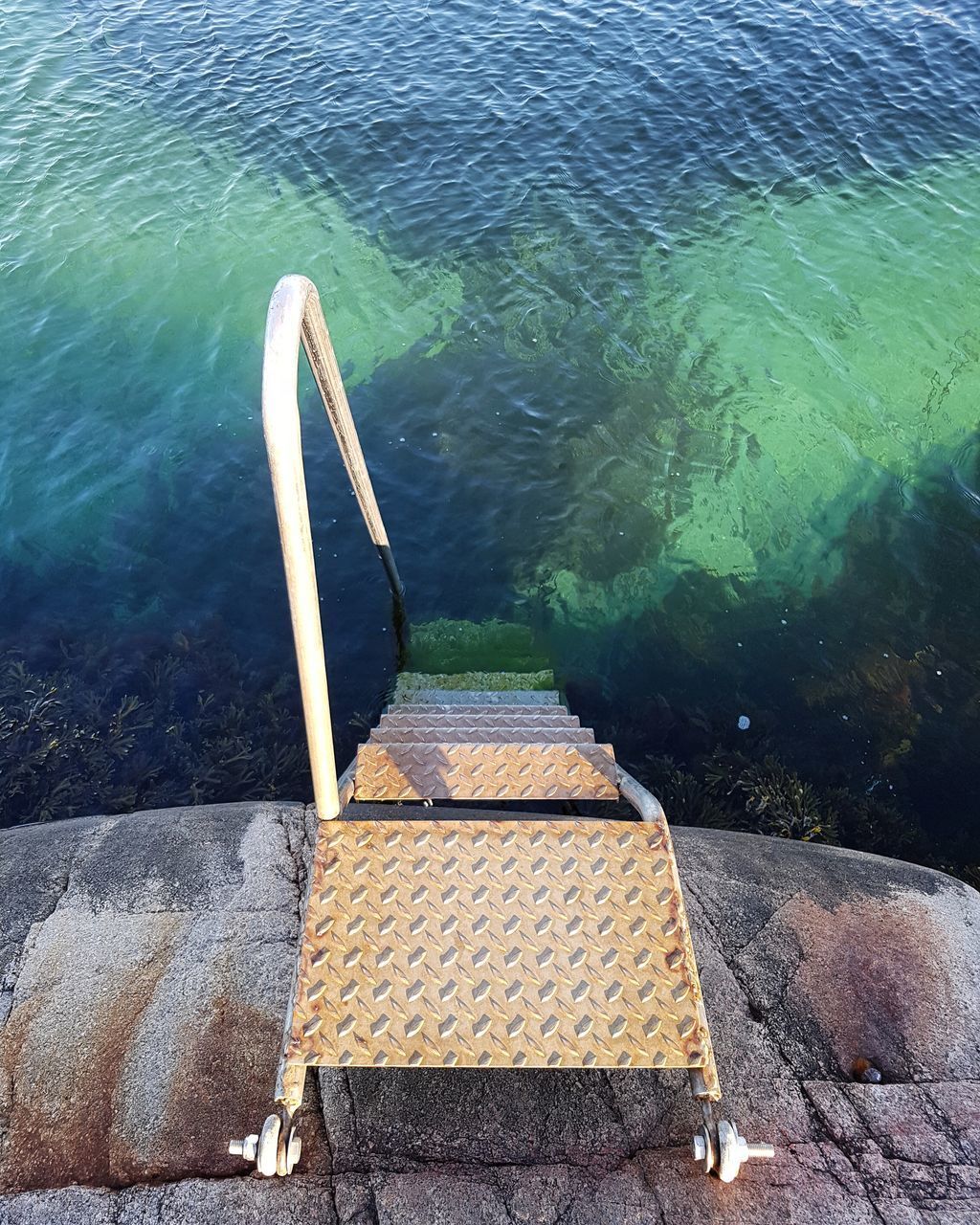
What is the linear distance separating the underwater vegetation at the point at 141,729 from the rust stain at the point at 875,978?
5.33 m

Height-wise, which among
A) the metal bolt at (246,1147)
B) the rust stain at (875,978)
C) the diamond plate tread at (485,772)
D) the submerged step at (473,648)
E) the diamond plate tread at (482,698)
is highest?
the metal bolt at (246,1147)

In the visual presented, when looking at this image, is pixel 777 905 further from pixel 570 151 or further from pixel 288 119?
pixel 288 119

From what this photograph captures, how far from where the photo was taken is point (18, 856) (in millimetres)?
5797

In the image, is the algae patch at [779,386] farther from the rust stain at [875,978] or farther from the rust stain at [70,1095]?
the rust stain at [70,1095]

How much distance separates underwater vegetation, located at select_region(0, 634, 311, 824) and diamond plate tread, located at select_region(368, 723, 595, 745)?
2341 millimetres


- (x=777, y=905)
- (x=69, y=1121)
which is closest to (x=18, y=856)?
(x=69, y=1121)

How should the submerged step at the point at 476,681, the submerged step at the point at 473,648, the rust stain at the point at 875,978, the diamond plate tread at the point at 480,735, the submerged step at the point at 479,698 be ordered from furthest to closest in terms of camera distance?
the submerged step at the point at 473,648, the submerged step at the point at 476,681, the submerged step at the point at 479,698, the diamond plate tread at the point at 480,735, the rust stain at the point at 875,978

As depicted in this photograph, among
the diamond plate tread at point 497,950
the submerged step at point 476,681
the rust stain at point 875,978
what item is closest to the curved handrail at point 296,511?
the diamond plate tread at point 497,950

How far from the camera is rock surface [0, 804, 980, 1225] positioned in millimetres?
4074

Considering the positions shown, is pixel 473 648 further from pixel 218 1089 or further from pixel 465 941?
pixel 218 1089

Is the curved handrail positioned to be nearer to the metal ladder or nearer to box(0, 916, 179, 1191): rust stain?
the metal ladder

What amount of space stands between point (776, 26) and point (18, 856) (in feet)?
82.3

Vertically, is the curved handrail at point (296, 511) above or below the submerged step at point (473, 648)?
above

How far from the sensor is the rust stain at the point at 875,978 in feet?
15.8
